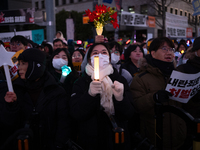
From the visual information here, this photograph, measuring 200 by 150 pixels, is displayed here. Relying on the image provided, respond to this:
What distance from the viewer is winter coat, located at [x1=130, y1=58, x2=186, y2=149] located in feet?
7.19

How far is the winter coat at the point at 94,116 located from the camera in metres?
1.85

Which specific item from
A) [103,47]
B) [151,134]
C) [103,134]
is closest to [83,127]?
[103,134]

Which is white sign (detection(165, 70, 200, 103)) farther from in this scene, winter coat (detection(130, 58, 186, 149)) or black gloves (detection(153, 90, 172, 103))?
winter coat (detection(130, 58, 186, 149))

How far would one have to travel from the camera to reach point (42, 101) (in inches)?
82.6

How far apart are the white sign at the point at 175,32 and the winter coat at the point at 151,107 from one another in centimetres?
1473

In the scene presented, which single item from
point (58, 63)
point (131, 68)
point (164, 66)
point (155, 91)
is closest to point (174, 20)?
point (131, 68)

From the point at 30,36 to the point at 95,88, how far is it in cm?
733

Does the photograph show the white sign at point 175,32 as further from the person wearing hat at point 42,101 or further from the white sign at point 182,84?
the person wearing hat at point 42,101

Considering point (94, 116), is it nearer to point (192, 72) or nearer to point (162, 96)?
Answer: point (162, 96)

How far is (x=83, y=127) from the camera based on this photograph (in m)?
2.15

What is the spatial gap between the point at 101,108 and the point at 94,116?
293 millimetres

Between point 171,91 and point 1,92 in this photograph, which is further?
point 1,92

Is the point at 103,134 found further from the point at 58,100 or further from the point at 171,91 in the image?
the point at 171,91

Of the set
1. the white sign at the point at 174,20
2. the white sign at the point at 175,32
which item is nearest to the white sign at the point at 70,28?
the white sign at the point at 175,32
